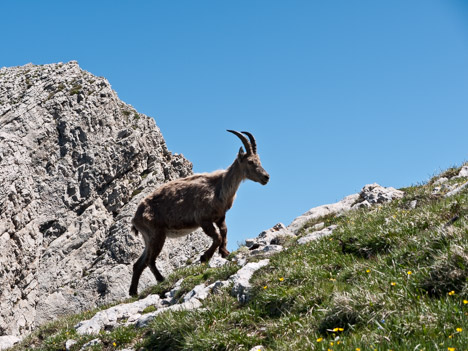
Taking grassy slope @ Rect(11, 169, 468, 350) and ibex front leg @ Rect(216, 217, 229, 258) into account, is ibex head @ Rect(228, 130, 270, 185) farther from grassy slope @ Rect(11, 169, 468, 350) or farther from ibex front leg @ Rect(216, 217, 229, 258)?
grassy slope @ Rect(11, 169, 468, 350)

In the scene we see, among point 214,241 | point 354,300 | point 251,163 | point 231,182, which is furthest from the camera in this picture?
point 251,163

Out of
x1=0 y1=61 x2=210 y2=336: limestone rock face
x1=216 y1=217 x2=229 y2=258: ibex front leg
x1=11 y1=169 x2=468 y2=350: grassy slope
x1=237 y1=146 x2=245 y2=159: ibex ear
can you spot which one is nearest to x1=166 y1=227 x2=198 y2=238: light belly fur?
x1=216 y1=217 x2=229 y2=258: ibex front leg

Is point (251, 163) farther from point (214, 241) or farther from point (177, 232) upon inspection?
point (177, 232)

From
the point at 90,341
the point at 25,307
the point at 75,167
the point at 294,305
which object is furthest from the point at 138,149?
the point at 294,305

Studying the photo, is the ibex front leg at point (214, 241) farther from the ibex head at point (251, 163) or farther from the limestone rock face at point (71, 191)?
the limestone rock face at point (71, 191)

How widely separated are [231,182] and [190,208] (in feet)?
5.63

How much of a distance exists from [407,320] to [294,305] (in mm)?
2140

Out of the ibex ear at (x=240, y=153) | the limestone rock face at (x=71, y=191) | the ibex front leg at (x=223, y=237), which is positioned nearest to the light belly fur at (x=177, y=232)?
the ibex front leg at (x=223, y=237)

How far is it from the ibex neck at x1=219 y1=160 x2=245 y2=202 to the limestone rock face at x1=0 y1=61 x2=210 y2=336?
15775mm

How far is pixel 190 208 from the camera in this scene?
16.2m

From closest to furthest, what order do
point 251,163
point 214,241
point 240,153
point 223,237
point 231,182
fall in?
point 214,241 < point 223,237 < point 231,182 < point 251,163 < point 240,153

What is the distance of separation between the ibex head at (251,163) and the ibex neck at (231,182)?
8.9 inches

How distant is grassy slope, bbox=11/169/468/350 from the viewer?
211 inches

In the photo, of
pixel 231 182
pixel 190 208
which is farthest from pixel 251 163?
pixel 190 208
